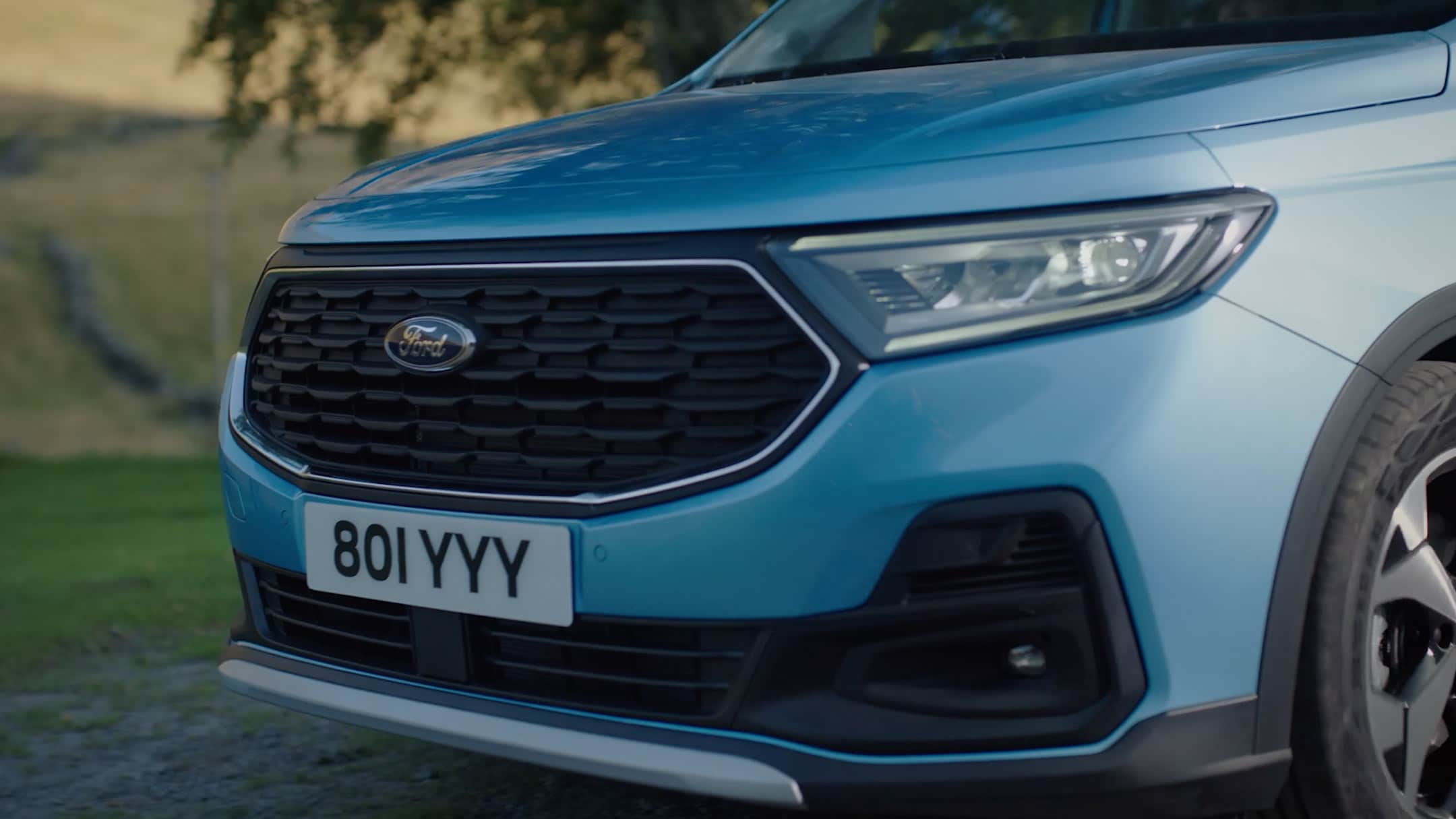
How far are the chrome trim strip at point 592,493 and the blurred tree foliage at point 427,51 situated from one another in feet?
21.9

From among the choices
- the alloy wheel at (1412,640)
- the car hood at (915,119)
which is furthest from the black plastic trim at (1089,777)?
the car hood at (915,119)

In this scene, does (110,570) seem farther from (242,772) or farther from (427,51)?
(427,51)

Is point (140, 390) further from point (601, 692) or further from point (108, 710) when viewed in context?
point (601, 692)

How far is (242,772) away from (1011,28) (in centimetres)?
222

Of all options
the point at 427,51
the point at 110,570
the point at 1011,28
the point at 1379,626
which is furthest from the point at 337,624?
the point at 427,51

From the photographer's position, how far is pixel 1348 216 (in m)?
2.18

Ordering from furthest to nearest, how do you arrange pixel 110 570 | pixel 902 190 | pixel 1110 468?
1. pixel 110 570
2. pixel 902 190
3. pixel 1110 468

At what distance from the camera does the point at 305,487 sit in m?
2.57

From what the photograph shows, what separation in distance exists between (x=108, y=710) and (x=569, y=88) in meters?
7.74

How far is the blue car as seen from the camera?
6.59ft

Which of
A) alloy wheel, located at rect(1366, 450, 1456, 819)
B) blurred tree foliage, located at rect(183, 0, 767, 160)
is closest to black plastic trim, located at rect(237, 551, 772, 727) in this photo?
alloy wheel, located at rect(1366, 450, 1456, 819)

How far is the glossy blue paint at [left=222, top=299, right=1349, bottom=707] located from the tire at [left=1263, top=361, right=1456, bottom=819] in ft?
0.50

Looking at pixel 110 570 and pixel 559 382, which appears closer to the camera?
pixel 559 382

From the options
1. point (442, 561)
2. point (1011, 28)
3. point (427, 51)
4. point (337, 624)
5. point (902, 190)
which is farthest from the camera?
point (427, 51)
